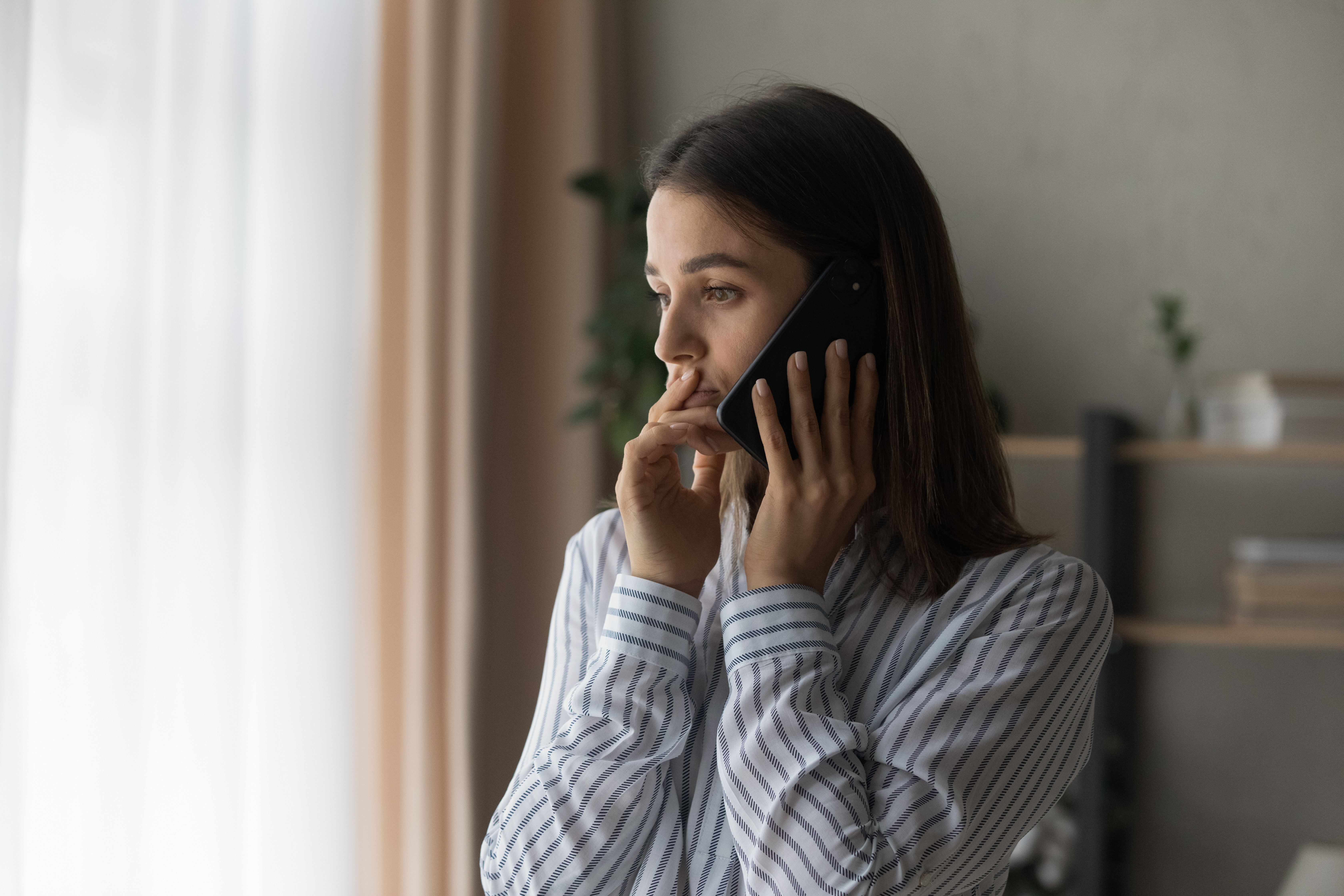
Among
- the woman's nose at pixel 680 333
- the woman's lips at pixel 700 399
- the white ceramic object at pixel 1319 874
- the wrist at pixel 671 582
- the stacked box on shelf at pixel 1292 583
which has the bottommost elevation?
the white ceramic object at pixel 1319 874

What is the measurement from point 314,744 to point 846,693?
4.26 ft

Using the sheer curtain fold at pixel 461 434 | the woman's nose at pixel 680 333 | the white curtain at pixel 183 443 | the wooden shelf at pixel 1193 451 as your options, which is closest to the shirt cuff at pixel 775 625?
the woman's nose at pixel 680 333

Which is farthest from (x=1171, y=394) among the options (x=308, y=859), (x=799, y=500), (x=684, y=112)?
(x=308, y=859)

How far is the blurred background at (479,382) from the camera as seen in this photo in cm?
150

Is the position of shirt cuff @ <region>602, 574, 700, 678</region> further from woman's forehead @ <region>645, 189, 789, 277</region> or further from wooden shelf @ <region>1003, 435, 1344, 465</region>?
wooden shelf @ <region>1003, 435, 1344, 465</region>

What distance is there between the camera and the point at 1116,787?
2.31 meters

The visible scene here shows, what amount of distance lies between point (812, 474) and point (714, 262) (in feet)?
0.64

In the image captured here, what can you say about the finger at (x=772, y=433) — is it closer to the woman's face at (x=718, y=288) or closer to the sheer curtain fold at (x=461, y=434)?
the woman's face at (x=718, y=288)

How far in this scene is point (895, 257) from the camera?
902mm

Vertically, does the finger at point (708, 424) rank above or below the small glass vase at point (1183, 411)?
below

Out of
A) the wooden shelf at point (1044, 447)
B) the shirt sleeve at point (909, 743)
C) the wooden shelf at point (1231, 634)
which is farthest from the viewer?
the wooden shelf at point (1044, 447)

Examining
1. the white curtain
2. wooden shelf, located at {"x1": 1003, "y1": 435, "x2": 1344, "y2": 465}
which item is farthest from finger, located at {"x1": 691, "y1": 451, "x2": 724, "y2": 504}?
wooden shelf, located at {"x1": 1003, "y1": 435, "x2": 1344, "y2": 465}

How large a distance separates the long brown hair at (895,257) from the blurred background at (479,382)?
26.9 inches

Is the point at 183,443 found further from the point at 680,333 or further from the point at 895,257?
the point at 895,257
